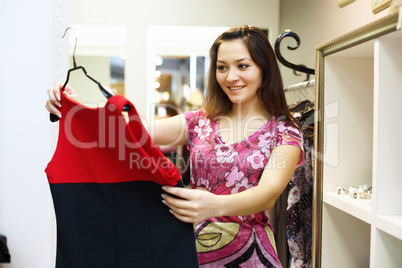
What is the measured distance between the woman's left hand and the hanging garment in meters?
0.02

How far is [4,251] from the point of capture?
1482 mm

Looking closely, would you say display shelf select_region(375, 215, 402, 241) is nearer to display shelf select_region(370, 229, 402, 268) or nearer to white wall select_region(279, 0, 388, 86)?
display shelf select_region(370, 229, 402, 268)

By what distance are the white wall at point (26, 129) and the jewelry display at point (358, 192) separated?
3.87 ft

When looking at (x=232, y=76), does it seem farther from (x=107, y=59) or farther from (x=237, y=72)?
(x=107, y=59)

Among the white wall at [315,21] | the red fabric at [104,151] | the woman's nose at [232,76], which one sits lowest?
the red fabric at [104,151]

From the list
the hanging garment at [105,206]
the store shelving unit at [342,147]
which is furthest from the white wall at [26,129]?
the store shelving unit at [342,147]

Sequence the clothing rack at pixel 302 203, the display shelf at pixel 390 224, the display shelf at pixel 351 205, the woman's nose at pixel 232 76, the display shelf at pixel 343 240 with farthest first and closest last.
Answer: the clothing rack at pixel 302 203
the display shelf at pixel 343 240
the woman's nose at pixel 232 76
the display shelf at pixel 351 205
the display shelf at pixel 390 224

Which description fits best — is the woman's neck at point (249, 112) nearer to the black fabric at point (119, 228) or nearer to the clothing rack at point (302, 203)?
the clothing rack at point (302, 203)

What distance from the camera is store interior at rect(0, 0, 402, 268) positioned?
1528mm

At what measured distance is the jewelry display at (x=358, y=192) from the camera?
1.14 metres

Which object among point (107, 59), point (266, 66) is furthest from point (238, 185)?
point (107, 59)

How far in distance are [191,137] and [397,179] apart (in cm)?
61

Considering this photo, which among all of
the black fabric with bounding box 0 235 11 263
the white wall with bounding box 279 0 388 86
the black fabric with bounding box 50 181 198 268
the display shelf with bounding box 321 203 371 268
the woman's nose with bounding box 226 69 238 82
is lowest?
the black fabric with bounding box 0 235 11 263

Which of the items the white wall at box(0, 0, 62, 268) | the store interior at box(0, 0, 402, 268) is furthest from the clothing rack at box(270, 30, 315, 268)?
the white wall at box(0, 0, 62, 268)
